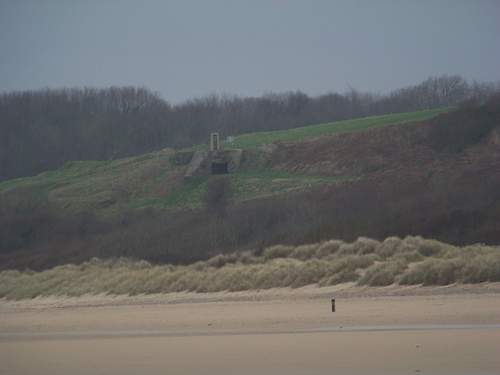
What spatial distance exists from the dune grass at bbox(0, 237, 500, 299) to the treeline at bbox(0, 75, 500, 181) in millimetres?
54920

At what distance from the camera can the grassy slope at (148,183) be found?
181 ft

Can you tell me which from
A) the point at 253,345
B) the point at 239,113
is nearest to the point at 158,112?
the point at 239,113

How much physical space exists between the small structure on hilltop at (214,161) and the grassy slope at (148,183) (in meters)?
0.88

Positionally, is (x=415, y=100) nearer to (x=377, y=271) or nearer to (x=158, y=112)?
(x=158, y=112)

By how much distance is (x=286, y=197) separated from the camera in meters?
47.6

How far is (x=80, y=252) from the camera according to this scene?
41.3m

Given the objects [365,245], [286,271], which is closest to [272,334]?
[286,271]

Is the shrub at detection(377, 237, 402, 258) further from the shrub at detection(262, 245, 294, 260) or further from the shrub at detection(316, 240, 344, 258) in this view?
the shrub at detection(262, 245, 294, 260)

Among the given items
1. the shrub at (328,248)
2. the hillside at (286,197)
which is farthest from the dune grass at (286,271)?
the hillside at (286,197)

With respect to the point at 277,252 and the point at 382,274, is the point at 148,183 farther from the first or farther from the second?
the point at 382,274

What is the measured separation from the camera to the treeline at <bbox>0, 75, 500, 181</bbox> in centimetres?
9931

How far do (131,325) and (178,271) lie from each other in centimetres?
997

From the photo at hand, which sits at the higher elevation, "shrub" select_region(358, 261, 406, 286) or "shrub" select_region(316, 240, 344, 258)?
"shrub" select_region(316, 240, 344, 258)

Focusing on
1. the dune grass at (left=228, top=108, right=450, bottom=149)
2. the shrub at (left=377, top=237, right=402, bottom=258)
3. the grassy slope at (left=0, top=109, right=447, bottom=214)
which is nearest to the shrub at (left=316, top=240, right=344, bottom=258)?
the shrub at (left=377, top=237, right=402, bottom=258)
